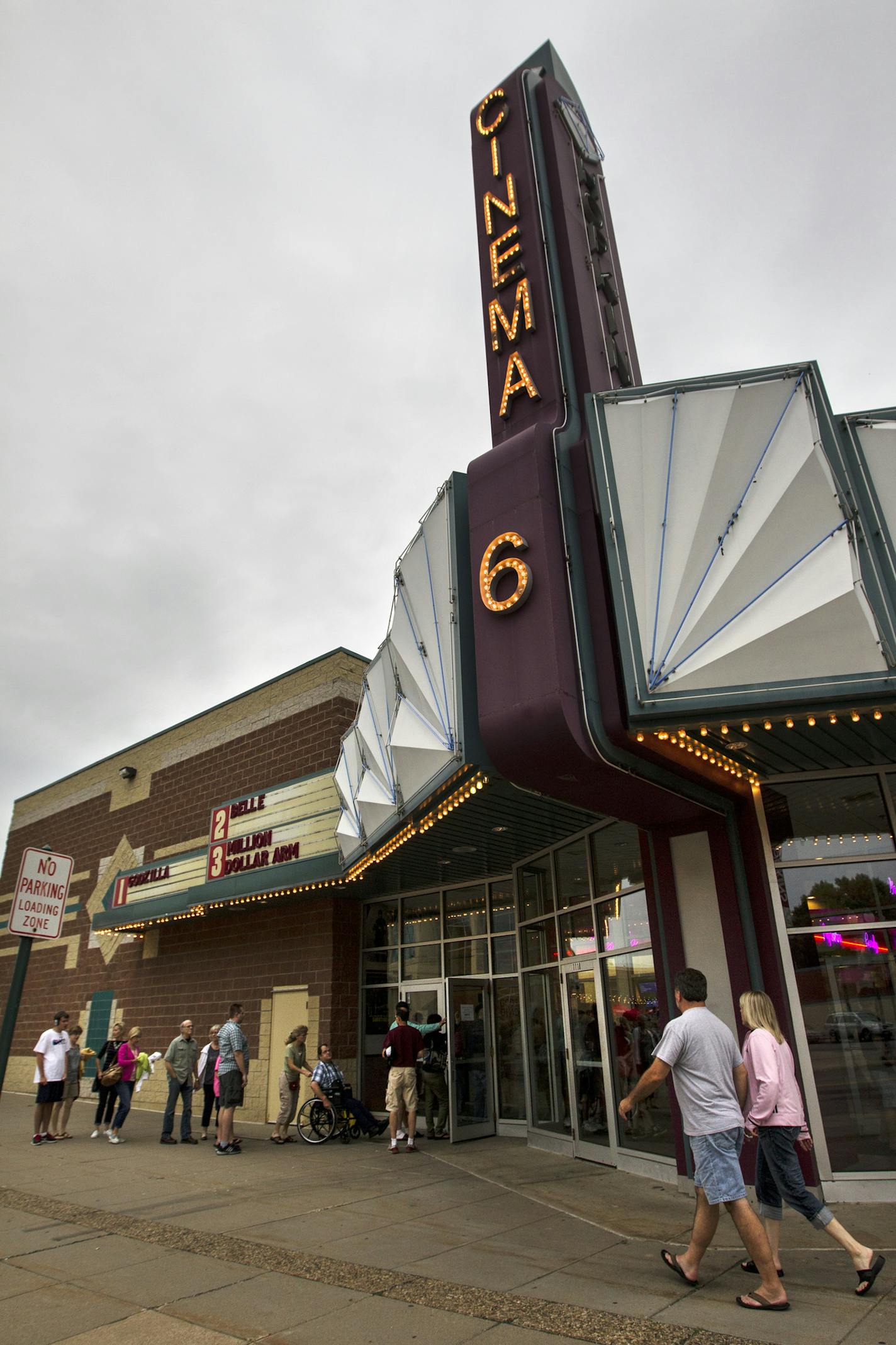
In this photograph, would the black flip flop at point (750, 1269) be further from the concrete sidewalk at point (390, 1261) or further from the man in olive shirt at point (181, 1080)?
the man in olive shirt at point (181, 1080)

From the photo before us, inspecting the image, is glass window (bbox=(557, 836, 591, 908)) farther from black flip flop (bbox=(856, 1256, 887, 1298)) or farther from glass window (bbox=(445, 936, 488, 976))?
black flip flop (bbox=(856, 1256, 887, 1298))

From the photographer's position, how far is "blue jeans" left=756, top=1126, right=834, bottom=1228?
4.70 m

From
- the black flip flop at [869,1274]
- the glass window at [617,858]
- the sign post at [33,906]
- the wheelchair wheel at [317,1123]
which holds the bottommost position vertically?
the black flip flop at [869,1274]

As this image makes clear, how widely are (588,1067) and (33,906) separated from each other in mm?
6426

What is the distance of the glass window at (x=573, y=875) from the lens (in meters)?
10.2

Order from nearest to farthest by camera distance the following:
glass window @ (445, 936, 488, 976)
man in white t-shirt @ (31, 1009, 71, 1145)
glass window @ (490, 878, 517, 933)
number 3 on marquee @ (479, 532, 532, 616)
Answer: number 3 on marquee @ (479, 532, 532, 616) → man in white t-shirt @ (31, 1009, 71, 1145) → glass window @ (490, 878, 517, 933) → glass window @ (445, 936, 488, 976)

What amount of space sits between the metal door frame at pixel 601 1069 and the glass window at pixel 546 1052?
0.23 metres

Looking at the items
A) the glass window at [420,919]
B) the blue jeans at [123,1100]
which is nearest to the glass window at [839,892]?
the glass window at [420,919]

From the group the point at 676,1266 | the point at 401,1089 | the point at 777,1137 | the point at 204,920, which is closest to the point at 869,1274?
the point at 777,1137

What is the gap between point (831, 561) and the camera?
6.43m

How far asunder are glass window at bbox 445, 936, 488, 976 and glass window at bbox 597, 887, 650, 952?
12.0 feet

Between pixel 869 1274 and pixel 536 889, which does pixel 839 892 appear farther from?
pixel 536 889

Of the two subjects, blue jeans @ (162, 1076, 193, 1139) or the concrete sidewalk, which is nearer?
the concrete sidewalk

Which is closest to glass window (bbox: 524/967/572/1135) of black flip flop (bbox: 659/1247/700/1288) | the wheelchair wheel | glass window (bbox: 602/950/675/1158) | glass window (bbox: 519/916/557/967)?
glass window (bbox: 519/916/557/967)
